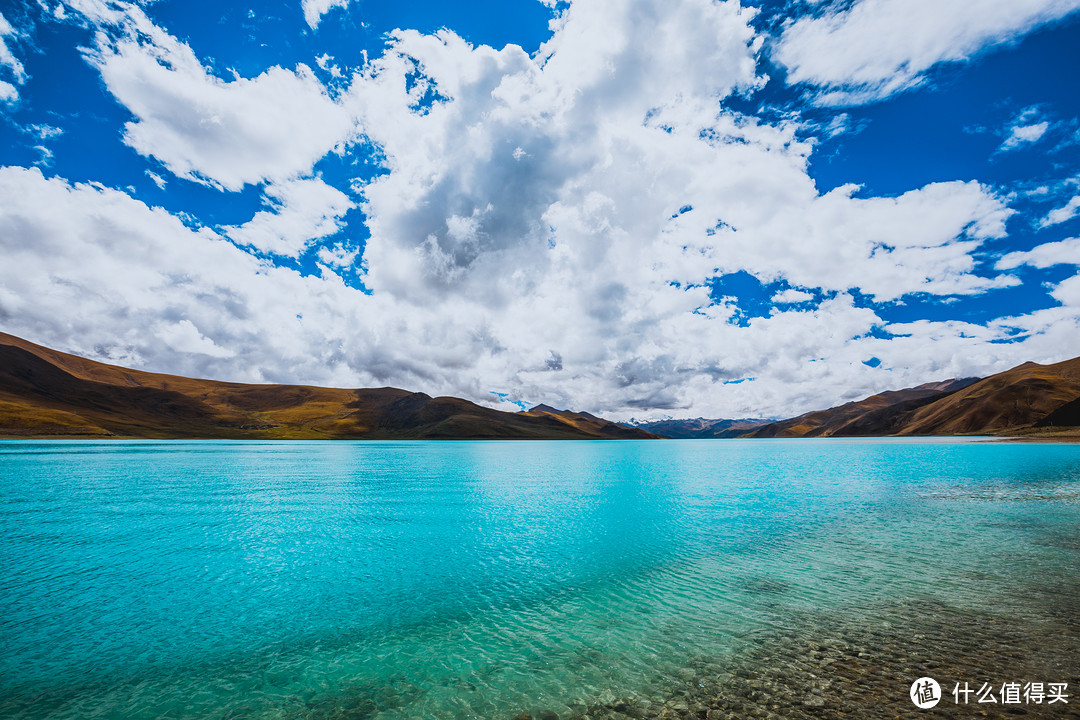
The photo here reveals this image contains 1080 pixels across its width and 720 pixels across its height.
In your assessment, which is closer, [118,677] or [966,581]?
[118,677]

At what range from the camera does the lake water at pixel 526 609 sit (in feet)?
40.3

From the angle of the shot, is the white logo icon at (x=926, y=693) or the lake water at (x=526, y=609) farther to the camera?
the lake water at (x=526, y=609)

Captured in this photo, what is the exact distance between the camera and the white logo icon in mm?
11047

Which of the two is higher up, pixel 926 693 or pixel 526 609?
pixel 926 693

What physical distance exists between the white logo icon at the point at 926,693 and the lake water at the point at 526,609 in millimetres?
250

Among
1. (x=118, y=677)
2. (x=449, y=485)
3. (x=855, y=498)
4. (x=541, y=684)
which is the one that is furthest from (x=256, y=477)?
(x=855, y=498)

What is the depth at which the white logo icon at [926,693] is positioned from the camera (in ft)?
36.2

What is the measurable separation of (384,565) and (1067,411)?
290m

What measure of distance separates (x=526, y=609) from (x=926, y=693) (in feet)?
41.5

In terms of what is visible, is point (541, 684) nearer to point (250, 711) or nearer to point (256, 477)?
point (250, 711)

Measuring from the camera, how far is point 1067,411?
195 meters

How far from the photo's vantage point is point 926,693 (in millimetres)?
11531

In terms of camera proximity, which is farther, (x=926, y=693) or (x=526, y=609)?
(x=526, y=609)

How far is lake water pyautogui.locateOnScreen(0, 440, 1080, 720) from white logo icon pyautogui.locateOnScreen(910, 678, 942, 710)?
0.25 metres
